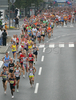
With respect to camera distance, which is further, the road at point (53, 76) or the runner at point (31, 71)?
the runner at point (31, 71)

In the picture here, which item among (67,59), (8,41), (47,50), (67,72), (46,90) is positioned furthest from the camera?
(8,41)

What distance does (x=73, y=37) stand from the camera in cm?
4403

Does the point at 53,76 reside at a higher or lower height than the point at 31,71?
lower

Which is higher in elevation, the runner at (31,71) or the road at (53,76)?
the runner at (31,71)

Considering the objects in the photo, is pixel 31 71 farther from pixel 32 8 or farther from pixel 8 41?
pixel 32 8

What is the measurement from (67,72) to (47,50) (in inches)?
372

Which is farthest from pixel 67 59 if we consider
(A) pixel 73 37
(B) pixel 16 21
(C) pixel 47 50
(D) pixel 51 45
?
(B) pixel 16 21

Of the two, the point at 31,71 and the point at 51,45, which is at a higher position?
the point at 31,71

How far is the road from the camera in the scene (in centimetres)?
1980

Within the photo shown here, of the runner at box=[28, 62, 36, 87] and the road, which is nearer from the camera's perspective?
the road

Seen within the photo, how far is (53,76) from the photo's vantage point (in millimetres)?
24062

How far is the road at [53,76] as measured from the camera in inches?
779

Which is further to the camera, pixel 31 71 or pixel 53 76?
pixel 53 76

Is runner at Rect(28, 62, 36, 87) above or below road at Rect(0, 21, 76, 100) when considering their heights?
above
